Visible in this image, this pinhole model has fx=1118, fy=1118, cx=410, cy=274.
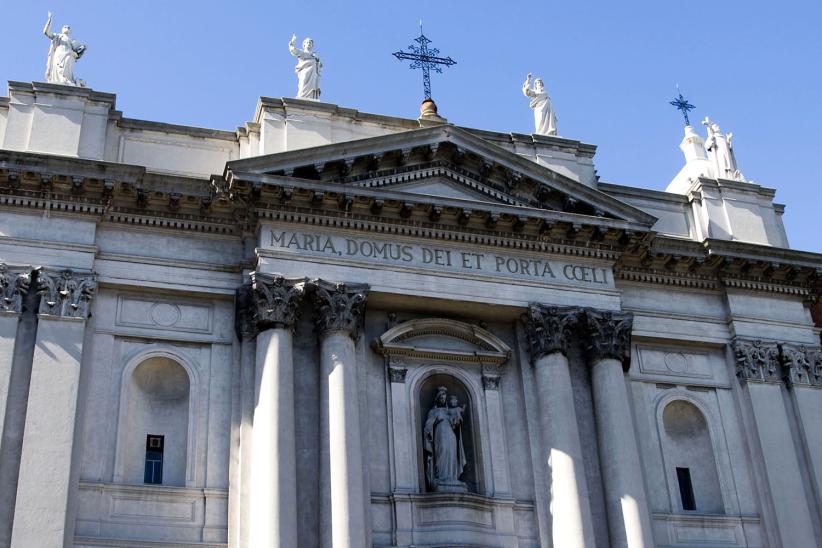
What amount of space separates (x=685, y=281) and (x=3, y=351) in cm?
1438

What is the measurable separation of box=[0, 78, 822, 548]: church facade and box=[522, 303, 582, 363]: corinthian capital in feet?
0.21

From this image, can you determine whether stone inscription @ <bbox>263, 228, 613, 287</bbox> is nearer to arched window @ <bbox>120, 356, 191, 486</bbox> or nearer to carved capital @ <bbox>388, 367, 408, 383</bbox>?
carved capital @ <bbox>388, 367, 408, 383</bbox>

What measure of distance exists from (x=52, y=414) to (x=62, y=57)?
317 inches

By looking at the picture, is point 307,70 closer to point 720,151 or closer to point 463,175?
point 463,175

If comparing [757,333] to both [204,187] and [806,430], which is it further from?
[204,187]

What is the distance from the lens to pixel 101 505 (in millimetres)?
19203

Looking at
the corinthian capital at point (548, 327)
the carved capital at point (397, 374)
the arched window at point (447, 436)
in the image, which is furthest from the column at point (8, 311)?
the corinthian capital at point (548, 327)

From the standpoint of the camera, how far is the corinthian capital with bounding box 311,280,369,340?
21031 millimetres

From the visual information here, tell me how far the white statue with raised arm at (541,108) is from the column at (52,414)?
1106 centimetres

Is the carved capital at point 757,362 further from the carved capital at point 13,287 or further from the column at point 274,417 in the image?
the carved capital at point 13,287

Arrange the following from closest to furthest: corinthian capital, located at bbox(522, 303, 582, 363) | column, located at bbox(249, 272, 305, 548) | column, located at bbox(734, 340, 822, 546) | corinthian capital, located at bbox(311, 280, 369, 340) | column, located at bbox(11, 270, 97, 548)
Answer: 1. column, located at bbox(11, 270, 97, 548)
2. column, located at bbox(249, 272, 305, 548)
3. corinthian capital, located at bbox(311, 280, 369, 340)
4. corinthian capital, located at bbox(522, 303, 582, 363)
5. column, located at bbox(734, 340, 822, 546)

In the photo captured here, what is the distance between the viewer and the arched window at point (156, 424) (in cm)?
2022

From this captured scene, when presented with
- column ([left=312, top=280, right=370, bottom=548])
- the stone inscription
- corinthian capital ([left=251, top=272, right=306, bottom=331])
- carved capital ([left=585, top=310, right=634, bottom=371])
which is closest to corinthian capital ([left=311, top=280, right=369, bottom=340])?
column ([left=312, top=280, right=370, bottom=548])

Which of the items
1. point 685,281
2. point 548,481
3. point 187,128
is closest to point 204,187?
point 187,128
